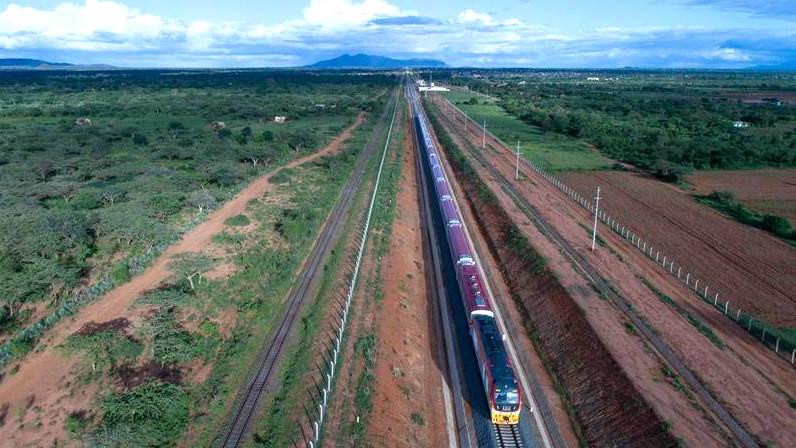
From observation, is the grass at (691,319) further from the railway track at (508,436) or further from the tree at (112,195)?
the tree at (112,195)

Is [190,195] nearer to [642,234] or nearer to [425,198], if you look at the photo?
[425,198]

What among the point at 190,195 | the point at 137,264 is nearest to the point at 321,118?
the point at 190,195

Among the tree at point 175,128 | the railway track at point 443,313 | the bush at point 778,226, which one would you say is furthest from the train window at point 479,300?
the tree at point 175,128

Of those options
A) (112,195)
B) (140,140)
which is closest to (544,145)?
(140,140)

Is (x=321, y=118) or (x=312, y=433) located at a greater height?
(x=321, y=118)

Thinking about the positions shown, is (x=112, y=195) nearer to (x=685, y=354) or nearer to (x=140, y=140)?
(x=140, y=140)
